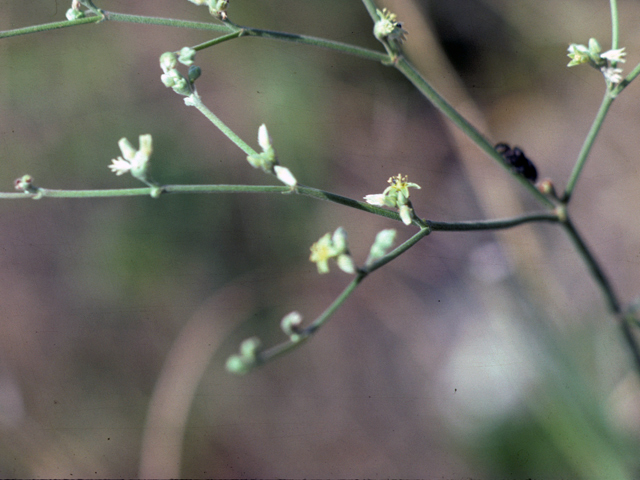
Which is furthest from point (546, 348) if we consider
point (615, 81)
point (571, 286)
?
point (615, 81)

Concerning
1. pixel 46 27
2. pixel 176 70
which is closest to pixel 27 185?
pixel 46 27

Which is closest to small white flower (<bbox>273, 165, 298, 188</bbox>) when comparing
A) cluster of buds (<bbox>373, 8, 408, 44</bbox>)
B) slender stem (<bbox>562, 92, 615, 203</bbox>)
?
cluster of buds (<bbox>373, 8, 408, 44</bbox>)

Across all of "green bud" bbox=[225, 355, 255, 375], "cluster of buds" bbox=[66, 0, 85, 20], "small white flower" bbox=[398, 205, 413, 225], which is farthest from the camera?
"cluster of buds" bbox=[66, 0, 85, 20]

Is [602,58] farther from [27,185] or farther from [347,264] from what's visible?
[27,185]

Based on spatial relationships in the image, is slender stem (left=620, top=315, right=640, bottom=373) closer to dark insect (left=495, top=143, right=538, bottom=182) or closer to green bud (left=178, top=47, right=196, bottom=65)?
dark insect (left=495, top=143, right=538, bottom=182)

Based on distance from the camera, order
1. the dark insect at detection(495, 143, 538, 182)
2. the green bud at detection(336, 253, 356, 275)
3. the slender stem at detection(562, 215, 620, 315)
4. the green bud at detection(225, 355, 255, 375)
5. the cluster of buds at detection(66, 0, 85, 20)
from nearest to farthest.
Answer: the green bud at detection(225, 355, 255, 375) → the green bud at detection(336, 253, 356, 275) → the cluster of buds at detection(66, 0, 85, 20) → the dark insect at detection(495, 143, 538, 182) → the slender stem at detection(562, 215, 620, 315)

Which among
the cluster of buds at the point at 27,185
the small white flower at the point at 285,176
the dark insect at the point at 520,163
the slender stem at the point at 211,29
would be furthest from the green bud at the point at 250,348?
the dark insect at the point at 520,163

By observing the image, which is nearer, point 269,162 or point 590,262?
point 269,162
